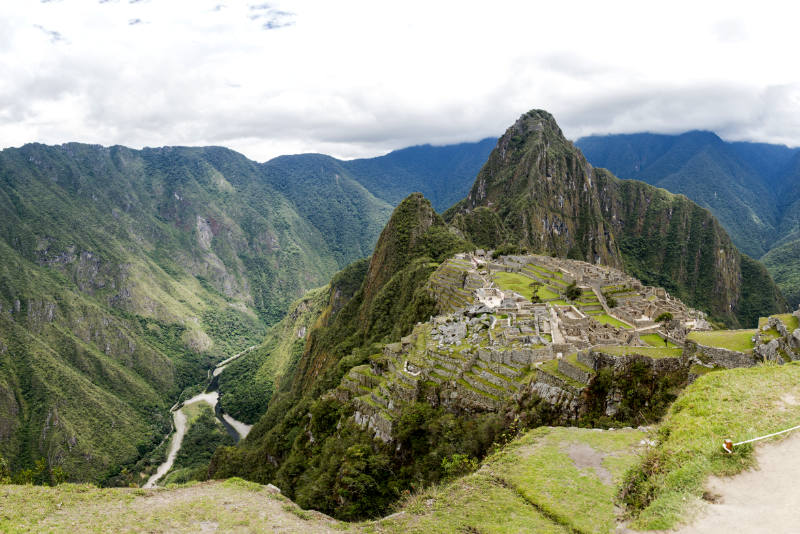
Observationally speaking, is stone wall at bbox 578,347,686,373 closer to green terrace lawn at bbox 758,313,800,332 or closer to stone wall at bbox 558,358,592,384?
stone wall at bbox 558,358,592,384

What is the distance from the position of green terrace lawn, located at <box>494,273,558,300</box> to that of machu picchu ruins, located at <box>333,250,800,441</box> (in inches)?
151

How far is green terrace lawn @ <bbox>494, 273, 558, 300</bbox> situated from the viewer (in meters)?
65.6

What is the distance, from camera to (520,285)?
236ft

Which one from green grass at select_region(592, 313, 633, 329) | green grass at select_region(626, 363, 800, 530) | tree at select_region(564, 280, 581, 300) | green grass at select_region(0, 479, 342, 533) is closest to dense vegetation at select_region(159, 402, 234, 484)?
tree at select_region(564, 280, 581, 300)

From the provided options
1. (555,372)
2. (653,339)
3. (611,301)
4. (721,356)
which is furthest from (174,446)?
(721,356)

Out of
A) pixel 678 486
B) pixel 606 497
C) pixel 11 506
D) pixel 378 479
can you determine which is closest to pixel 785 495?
pixel 678 486

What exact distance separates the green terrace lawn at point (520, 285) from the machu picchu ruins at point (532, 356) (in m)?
3.84

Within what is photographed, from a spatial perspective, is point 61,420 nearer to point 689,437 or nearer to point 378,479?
point 378,479

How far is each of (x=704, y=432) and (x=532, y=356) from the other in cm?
1633

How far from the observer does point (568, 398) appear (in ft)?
76.5

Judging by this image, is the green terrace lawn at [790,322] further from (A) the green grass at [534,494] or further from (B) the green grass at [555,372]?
(B) the green grass at [555,372]

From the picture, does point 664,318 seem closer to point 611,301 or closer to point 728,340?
point 611,301

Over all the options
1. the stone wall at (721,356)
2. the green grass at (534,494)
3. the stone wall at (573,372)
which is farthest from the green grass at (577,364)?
the green grass at (534,494)

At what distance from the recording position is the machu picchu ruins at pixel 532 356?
2077cm
